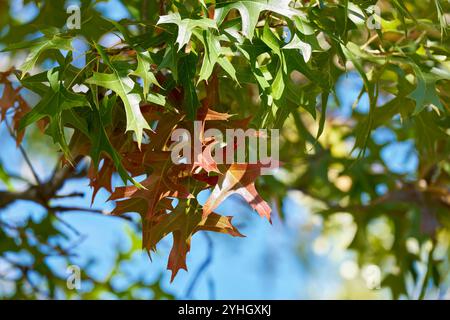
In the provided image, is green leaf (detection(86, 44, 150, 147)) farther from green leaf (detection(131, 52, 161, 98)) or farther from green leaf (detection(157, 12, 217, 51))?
green leaf (detection(157, 12, 217, 51))

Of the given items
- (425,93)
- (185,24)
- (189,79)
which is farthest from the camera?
(425,93)

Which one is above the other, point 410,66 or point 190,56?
point 190,56

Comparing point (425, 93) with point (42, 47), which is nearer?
point (42, 47)

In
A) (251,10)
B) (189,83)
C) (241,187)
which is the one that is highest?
(251,10)

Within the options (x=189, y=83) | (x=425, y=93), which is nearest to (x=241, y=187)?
(x=189, y=83)

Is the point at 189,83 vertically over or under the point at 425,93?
over

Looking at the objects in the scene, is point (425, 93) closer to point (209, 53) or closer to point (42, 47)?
point (209, 53)

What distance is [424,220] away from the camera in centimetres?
321

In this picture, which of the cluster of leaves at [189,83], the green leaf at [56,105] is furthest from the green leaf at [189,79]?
the green leaf at [56,105]

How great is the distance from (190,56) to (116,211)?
1.29 feet

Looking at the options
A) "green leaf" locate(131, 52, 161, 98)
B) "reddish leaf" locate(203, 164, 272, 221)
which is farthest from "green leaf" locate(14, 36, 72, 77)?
"reddish leaf" locate(203, 164, 272, 221)

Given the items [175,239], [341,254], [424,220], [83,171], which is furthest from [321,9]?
[341,254]

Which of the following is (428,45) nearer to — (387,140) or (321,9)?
(321,9)

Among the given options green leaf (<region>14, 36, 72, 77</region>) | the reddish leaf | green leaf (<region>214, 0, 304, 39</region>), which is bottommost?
the reddish leaf
